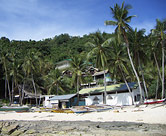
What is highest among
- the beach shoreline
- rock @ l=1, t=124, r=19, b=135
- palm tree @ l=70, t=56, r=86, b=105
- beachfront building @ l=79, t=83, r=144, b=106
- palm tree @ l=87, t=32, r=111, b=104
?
palm tree @ l=87, t=32, r=111, b=104

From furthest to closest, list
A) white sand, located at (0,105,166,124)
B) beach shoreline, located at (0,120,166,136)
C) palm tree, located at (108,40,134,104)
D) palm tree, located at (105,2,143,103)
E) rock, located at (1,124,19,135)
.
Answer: palm tree, located at (108,40,134,104)
palm tree, located at (105,2,143,103)
rock, located at (1,124,19,135)
white sand, located at (0,105,166,124)
beach shoreline, located at (0,120,166,136)

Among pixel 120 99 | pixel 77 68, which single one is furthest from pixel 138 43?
pixel 77 68

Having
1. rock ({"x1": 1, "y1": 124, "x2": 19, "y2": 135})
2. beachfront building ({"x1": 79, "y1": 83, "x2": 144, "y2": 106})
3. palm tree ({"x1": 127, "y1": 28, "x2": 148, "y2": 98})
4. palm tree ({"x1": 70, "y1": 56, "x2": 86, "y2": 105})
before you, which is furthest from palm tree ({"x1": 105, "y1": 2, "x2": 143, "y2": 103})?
rock ({"x1": 1, "y1": 124, "x2": 19, "y2": 135})

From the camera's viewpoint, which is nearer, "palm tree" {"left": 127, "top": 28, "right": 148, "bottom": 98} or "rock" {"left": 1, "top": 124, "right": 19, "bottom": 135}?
"rock" {"left": 1, "top": 124, "right": 19, "bottom": 135}

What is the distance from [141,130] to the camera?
9.61 metres

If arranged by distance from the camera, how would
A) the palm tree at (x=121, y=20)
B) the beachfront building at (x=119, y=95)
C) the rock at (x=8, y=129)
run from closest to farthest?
the rock at (x=8, y=129) → the palm tree at (x=121, y=20) → the beachfront building at (x=119, y=95)

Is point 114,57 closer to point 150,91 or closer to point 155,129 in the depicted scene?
point 150,91

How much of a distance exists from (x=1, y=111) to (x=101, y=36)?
22.2 metres

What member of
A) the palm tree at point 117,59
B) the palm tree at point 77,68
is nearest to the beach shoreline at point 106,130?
the palm tree at point 117,59

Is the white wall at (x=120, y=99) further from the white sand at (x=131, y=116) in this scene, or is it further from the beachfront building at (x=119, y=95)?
the white sand at (x=131, y=116)

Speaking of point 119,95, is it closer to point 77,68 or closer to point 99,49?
point 99,49

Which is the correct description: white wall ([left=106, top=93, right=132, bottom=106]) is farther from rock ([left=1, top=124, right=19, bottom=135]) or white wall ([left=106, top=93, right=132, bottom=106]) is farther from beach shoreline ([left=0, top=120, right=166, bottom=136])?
rock ([left=1, top=124, right=19, bottom=135])

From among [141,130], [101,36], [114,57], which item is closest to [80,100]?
[114,57]

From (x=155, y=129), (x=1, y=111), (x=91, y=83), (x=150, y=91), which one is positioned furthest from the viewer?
(x=91, y=83)
